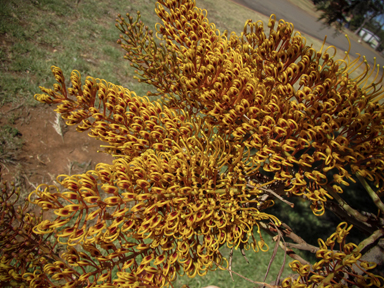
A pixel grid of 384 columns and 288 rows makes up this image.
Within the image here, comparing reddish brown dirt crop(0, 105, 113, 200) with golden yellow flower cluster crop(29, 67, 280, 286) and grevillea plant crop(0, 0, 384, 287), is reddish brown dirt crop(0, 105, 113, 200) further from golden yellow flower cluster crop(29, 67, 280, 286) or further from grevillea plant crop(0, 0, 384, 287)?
golden yellow flower cluster crop(29, 67, 280, 286)

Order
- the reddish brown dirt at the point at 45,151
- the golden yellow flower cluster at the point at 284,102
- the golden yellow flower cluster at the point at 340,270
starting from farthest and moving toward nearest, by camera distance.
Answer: the reddish brown dirt at the point at 45,151 < the golden yellow flower cluster at the point at 284,102 < the golden yellow flower cluster at the point at 340,270

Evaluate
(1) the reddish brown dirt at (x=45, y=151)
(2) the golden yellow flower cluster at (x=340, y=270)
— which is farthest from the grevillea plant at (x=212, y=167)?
(1) the reddish brown dirt at (x=45, y=151)

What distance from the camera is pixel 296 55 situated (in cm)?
131

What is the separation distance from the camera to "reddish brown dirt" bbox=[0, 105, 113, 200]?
3.54 m

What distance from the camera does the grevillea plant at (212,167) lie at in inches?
41.7

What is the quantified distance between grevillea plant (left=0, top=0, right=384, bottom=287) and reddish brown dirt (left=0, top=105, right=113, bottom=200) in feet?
8.64

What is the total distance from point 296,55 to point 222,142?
65 cm

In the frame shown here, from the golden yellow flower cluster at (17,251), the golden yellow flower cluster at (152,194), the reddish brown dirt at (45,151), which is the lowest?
the reddish brown dirt at (45,151)

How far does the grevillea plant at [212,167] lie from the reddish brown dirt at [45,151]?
263cm

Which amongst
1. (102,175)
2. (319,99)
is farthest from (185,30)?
(102,175)

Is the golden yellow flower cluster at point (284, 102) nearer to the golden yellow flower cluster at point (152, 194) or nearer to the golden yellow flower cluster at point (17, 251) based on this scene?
the golden yellow flower cluster at point (152, 194)

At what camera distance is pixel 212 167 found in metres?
1.17

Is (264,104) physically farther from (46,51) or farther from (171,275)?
(46,51)

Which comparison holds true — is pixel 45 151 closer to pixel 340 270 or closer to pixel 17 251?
pixel 17 251
